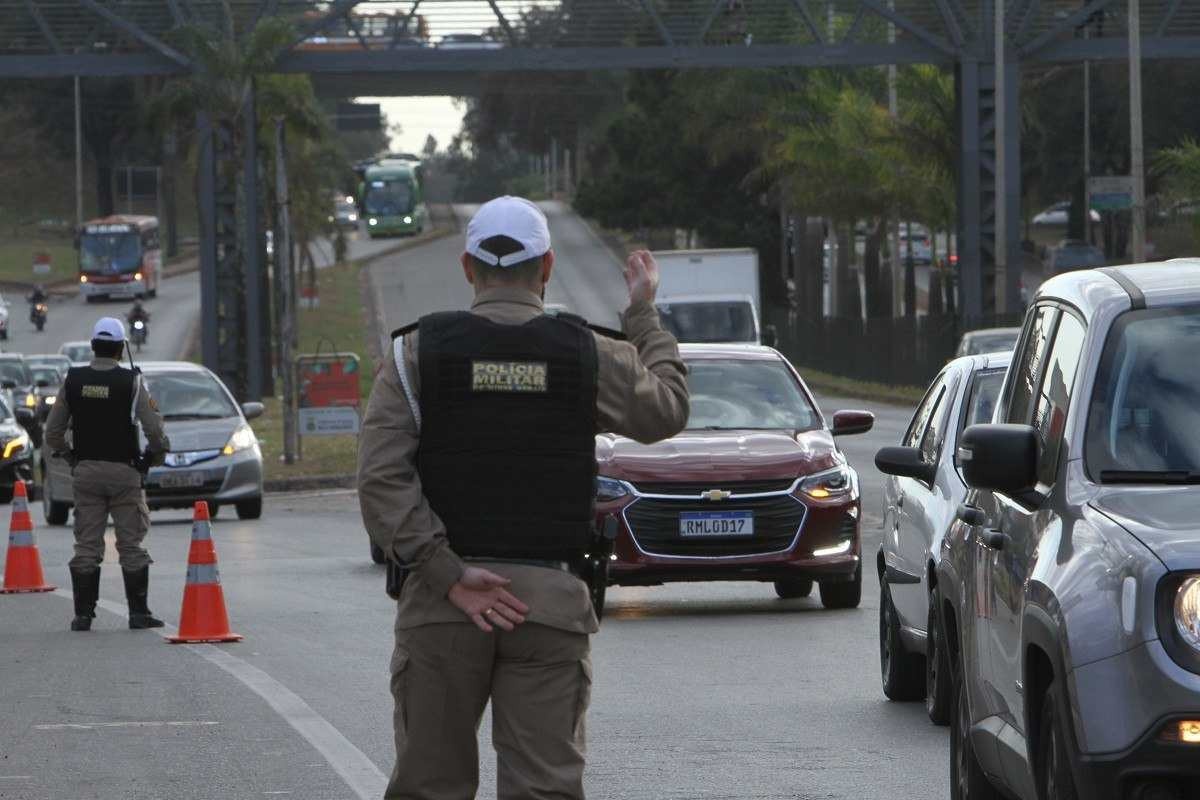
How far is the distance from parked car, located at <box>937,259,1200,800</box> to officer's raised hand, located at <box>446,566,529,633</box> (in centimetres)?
132

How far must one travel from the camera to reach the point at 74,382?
48.6 ft

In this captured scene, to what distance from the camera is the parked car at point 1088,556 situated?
18.4ft

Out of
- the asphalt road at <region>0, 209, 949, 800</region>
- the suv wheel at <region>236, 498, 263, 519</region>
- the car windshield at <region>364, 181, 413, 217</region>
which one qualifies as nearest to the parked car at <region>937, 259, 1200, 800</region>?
the asphalt road at <region>0, 209, 949, 800</region>

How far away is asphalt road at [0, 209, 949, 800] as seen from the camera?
9203 millimetres

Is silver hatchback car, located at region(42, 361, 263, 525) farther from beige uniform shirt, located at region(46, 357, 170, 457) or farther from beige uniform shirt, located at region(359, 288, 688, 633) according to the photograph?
beige uniform shirt, located at region(359, 288, 688, 633)

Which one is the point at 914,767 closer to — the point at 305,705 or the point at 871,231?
the point at 305,705

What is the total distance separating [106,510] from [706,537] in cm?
365

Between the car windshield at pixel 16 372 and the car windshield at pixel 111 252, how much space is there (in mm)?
50779

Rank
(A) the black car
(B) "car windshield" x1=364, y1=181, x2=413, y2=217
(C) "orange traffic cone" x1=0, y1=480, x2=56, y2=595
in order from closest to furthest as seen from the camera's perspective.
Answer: (C) "orange traffic cone" x1=0, y1=480, x2=56, y2=595 < (A) the black car < (B) "car windshield" x1=364, y1=181, x2=413, y2=217

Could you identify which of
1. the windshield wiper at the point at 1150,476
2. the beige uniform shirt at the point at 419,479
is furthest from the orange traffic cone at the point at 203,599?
the windshield wiper at the point at 1150,476

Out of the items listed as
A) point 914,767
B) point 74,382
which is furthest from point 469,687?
point 74,382

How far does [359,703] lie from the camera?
11336mm

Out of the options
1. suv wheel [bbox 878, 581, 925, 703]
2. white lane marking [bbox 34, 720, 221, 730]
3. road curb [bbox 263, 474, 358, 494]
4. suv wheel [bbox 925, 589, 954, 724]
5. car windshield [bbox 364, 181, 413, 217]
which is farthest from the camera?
car windshield [bbox 364, 181, 413, 217]

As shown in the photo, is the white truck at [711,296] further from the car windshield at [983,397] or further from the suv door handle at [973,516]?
the suv door handle at [973,516]
